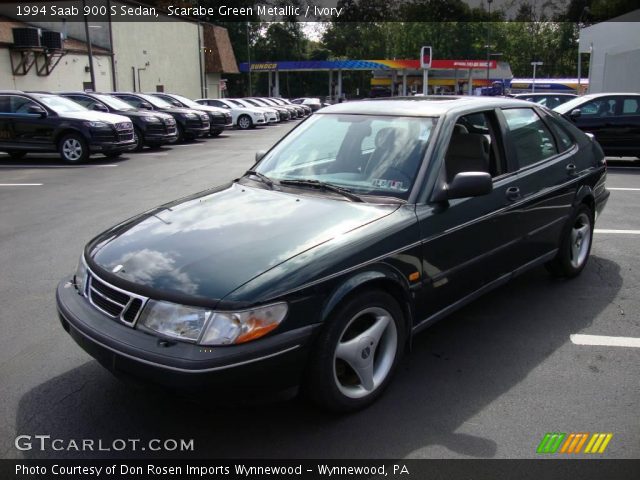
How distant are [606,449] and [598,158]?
3.43 meters

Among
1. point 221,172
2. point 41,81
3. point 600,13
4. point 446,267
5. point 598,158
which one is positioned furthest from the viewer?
point 600,13

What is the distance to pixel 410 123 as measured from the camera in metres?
3.87

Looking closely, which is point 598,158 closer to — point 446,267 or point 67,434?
point 446,267

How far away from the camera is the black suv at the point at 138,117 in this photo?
16.6m

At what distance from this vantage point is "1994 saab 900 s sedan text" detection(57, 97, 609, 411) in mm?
2609

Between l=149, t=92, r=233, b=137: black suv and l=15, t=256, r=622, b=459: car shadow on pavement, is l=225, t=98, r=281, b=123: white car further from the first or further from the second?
l=15, t=256, r=622, b=459: car shadow on pavement

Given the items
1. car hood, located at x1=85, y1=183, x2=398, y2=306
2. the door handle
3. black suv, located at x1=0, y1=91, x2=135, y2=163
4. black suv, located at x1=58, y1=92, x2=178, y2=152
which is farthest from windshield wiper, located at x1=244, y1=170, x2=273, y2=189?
black suv, located at x1=58, y1=92, x2=178, y2=152

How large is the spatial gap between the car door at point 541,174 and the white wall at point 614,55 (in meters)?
26.2

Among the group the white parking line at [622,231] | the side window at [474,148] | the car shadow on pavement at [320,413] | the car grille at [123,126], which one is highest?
the side window at [474,148]

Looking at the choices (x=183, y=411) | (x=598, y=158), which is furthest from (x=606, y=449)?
Answer: (x=598, y=158)

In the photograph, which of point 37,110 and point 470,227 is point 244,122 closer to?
point 37,110

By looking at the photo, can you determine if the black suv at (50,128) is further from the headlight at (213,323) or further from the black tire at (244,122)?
the black tire at (244,122)

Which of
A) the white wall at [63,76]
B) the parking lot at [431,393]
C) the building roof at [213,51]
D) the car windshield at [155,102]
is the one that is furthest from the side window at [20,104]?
the building roof at [213,51]

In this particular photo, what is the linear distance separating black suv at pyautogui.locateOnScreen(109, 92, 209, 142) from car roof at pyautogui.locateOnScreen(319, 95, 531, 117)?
1611 centimetres
